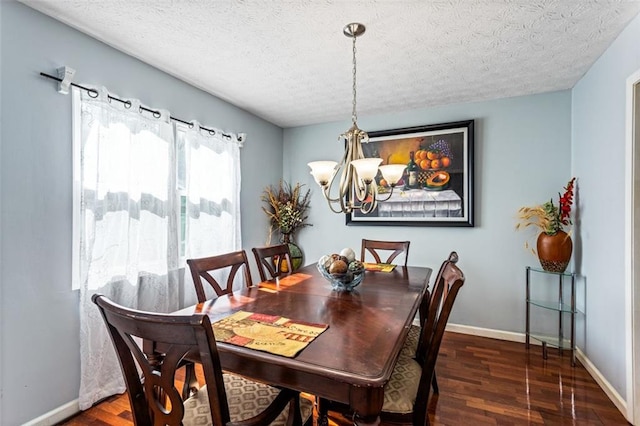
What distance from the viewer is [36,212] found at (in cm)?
174

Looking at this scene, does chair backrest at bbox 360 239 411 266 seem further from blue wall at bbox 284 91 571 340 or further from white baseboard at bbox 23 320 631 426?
white baseboard at bbox 23 320 631 426

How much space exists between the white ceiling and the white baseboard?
7.82 feet

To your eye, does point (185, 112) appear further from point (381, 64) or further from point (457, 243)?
point (457, 243)

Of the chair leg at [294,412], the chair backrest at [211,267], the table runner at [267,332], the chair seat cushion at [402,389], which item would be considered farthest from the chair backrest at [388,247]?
the chair leg at [294,412]

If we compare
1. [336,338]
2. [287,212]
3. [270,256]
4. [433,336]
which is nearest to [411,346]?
[433,336]

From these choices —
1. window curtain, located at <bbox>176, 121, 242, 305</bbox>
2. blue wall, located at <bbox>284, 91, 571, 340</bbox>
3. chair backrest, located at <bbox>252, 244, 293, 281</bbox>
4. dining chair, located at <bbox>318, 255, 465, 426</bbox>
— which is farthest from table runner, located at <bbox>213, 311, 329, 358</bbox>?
blue wall, located at <bbox>284, 91, 571, 340</bbox>

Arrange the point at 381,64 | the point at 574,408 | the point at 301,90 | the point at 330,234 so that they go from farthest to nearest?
the point at 330,234, the point at 301,90, the point at 381,64, the point at 574,408

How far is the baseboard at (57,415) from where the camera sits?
1735 millimetres

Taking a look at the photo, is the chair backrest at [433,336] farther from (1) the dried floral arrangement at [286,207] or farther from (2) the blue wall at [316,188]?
(1) the dried floral arrangement at [286,207]

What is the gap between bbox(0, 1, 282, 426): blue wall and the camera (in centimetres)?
163

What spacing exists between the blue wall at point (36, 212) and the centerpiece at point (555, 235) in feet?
12.0

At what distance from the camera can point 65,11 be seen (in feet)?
5.85

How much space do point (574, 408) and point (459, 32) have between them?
2.57 meters

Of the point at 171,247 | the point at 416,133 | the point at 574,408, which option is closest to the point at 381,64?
the point at 416,133
